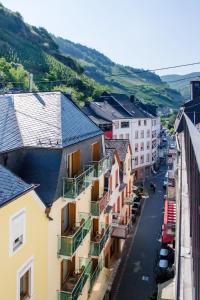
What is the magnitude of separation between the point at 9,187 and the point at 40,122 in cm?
548

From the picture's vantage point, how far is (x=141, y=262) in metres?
31.1

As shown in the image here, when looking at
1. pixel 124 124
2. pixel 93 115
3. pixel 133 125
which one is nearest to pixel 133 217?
pixel 93 115

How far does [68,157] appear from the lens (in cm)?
1684

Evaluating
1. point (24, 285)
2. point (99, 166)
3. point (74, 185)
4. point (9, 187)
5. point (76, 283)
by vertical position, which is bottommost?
point (76, 283)

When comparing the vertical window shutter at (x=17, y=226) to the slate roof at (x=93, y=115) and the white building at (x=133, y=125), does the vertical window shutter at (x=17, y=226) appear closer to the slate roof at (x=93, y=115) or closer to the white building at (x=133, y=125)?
the slate roof at (x=93, y=115)

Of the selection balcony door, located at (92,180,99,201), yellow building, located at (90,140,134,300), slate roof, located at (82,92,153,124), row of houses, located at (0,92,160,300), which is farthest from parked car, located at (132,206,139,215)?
balcony door, located at (92,180,99,201)

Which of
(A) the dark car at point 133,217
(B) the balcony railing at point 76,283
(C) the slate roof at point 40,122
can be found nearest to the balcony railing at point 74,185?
(C) the slate roof at point 40,122

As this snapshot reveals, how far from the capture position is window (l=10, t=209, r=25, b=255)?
11805mm

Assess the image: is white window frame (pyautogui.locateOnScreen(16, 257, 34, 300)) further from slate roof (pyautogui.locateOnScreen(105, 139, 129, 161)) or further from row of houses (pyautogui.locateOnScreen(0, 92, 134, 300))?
slate roof (pyautogui.locateOnScreen(105, 139, 129, 161))

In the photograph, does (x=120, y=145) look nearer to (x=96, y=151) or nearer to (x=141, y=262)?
(x=141, y=262)

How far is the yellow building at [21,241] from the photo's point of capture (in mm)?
11414

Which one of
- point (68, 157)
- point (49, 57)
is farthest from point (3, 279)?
point (49, 57)

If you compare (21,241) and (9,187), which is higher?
(9,187)

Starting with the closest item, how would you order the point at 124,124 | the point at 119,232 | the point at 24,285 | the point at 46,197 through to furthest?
the point at 24,285 → the point at 46,197 → the point at 119,232 → the point at 124,124
